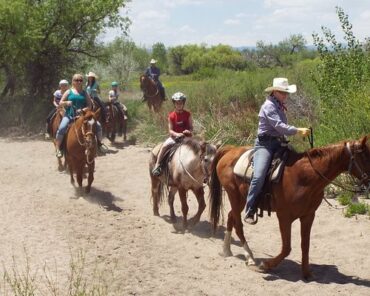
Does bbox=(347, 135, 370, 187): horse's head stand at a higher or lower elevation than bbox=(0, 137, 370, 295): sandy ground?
higher

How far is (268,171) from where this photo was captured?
643 cm

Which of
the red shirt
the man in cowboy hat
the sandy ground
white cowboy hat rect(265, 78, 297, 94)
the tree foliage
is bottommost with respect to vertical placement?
the sandy ground

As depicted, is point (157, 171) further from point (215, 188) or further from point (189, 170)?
point (215, 188)

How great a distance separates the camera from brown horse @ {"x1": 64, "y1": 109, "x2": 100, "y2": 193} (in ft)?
32.7

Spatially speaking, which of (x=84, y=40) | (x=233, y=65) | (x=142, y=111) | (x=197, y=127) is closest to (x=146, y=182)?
(x=197, y=127)

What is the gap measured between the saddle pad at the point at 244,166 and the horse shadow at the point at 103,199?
353 cm

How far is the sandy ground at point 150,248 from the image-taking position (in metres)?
6.13

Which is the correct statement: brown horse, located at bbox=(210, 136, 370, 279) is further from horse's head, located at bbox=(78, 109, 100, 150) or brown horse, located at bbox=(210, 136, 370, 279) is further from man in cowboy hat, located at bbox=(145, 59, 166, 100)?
Answer: man in cowboy hat, located at bbox=(145, 59, 166, 100)

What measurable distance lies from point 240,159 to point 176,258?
1.59m

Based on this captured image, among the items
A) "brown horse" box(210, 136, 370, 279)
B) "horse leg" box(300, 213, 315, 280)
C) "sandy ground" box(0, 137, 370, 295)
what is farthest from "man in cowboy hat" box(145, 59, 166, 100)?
"horse leg" box(300, 213, 315, 280)

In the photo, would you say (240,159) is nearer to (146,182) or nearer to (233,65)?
(146,182)

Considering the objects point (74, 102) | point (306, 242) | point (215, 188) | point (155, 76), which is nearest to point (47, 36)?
point (155, 76)

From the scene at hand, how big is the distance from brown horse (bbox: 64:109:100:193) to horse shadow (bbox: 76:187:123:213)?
0.23 meters

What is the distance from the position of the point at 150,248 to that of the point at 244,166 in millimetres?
1803
